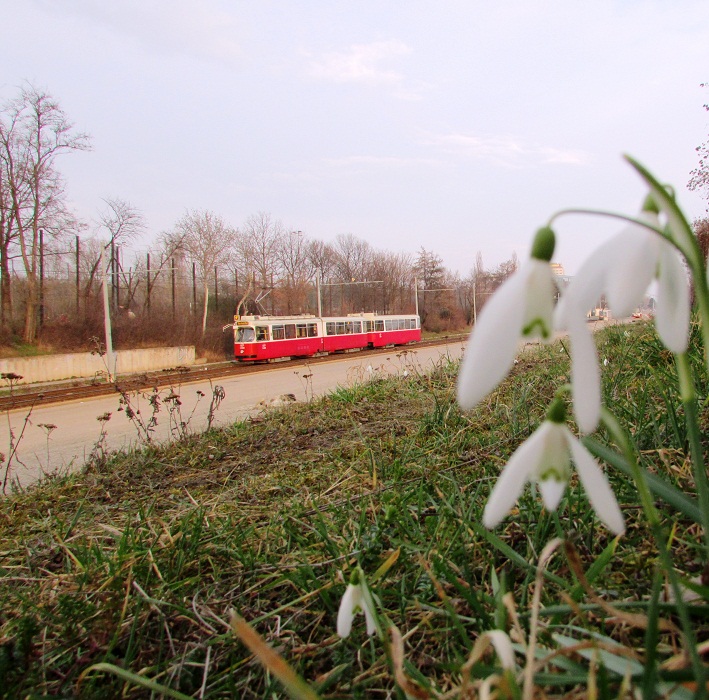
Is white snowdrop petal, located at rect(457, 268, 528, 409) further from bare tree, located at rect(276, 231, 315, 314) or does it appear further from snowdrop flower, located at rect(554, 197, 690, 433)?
bare tree, located at rect(276, 231, 315, 314)

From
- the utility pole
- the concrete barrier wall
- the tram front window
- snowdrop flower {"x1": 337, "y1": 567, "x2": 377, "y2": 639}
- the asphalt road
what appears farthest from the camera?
the tram front window

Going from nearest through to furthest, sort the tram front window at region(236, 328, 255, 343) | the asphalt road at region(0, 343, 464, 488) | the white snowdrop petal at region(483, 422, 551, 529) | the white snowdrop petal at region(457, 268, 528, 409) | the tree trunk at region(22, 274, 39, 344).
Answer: the white snowdrop petal at region(457, 268, 528, 409) < the white snowdrop petal at region(483, 422, 551, 529) < the asphalt road at region(0, 343, 464, 488) < the tram front window at region(236, 328, 255, 343) < the tree trunk at region(22, 274, 39, 344)

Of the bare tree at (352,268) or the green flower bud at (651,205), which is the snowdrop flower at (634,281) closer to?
the green flower bud at (651,205)

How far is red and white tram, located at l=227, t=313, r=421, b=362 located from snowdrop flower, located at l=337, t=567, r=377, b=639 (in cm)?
2396

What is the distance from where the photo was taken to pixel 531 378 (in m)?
4.59

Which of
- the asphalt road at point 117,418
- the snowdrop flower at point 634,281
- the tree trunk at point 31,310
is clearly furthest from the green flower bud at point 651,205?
the tree trunk at point 31,310

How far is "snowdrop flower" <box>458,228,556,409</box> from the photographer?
1.67 ft

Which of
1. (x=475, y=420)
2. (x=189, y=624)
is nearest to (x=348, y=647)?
(x=189, y=624)

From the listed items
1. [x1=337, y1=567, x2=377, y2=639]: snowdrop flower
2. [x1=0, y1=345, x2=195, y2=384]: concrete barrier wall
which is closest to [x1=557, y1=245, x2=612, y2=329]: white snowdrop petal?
[x1=337, y1=567, x2=377, y2=639]: snowdrop flower

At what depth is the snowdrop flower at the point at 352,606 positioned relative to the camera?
89cm

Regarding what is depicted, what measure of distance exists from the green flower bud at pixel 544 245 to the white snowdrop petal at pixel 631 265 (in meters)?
0.08

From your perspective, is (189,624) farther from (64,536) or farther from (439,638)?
(64,536)

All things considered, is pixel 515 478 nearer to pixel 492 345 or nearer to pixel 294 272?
pixel 492 345

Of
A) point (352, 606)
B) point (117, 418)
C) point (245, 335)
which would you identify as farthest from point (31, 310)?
point (352, 606)
